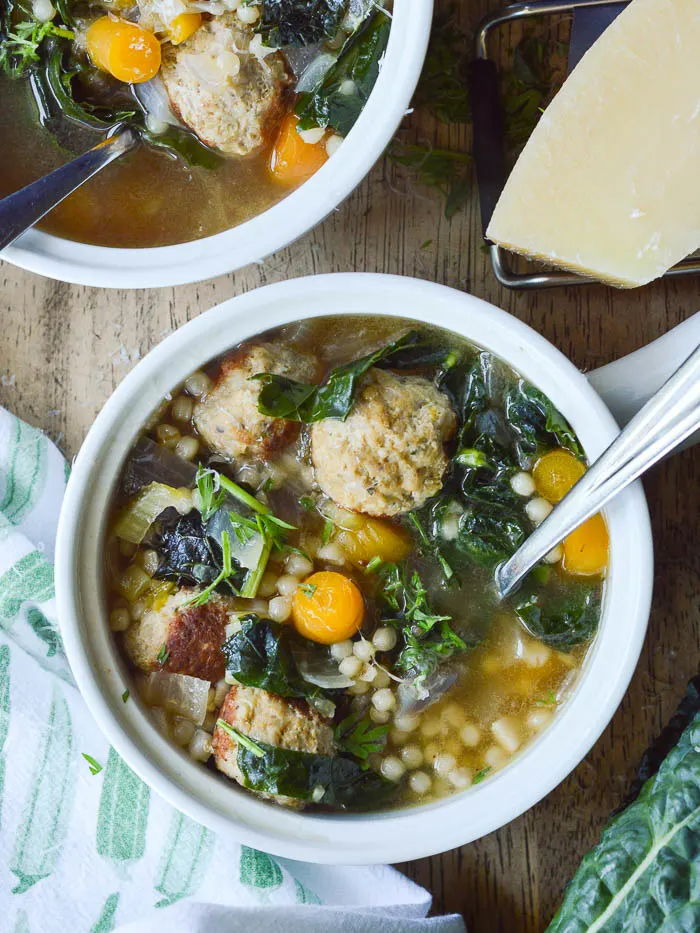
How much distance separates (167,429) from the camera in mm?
2195

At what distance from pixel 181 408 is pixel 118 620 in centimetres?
49

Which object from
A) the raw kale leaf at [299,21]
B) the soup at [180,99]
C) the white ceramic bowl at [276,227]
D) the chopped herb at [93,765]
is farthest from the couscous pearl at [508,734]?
the raw kale leaf at [299,21]

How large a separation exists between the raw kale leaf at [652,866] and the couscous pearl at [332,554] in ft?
2.79

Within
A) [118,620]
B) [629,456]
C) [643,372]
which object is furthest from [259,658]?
[643,372]

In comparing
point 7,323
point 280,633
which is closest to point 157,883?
point 280,633

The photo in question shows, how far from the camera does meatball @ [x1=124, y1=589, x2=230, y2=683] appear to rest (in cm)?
217

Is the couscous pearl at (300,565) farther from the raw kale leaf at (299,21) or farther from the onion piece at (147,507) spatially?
the raw kale leaf at (299,21)

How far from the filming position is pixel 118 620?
2207 mm

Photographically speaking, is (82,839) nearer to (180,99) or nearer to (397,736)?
(397,736)

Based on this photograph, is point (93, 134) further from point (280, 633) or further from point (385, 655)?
point (385, 655)

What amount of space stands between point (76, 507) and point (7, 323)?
2.34ft

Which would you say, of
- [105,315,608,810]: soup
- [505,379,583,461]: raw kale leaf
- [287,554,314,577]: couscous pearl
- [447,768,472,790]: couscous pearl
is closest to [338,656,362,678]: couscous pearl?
[105,315,608,810]: soup

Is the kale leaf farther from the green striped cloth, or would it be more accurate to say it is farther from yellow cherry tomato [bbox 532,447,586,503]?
yellow cherry tomato [bbox 532,447,586,503]

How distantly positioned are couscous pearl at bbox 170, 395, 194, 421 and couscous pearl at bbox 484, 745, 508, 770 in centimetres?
102
